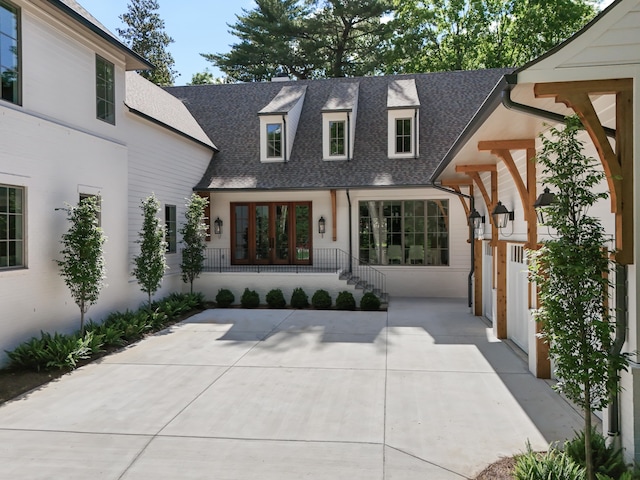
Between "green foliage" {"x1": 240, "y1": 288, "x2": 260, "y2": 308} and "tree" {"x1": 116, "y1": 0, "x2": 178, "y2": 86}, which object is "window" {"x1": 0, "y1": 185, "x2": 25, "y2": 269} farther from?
"tree" {"x1": 116, "y1": 0, "x2": 178, "y2": 86}

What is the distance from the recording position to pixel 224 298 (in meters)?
13.5

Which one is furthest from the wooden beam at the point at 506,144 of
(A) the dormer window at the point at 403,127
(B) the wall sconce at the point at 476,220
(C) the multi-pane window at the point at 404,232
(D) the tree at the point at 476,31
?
(D) the tree at the point at 476,31

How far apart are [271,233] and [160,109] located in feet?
16.6

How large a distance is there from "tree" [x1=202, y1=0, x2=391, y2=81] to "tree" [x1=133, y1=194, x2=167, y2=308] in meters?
17.8

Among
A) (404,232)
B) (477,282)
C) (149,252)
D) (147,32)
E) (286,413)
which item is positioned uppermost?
(147,32)

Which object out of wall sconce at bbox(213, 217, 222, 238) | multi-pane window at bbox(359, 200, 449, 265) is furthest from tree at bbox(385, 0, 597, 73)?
wall sconce at bbox(213, 217, 222, 238)

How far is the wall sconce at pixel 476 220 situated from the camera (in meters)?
11.2

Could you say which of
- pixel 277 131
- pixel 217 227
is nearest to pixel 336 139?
pixel 277 131

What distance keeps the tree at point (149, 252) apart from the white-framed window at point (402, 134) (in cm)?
801

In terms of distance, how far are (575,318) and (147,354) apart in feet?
22.7

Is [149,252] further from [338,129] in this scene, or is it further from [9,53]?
[338,129]

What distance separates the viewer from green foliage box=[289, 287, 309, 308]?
13.2 m

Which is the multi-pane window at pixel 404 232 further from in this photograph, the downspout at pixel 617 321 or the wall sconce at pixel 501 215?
the downspout at pixel 617 321

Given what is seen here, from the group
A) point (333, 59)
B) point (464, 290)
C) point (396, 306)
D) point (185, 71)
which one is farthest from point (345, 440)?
point (185, 71)
